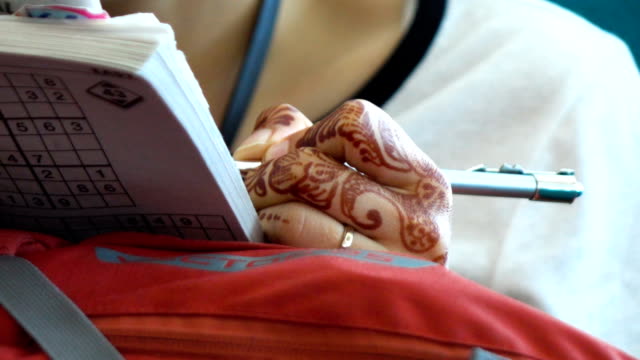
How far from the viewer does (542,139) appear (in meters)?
0.81

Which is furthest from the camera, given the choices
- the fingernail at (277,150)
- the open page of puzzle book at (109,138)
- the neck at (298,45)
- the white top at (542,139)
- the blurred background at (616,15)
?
the blurred background at (616,15)

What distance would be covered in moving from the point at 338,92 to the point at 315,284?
0.45 metres

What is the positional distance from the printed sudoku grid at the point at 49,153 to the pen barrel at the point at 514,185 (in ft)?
Result: 0.75

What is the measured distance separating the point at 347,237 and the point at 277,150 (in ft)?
0.31

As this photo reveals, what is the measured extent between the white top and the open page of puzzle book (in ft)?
1.46

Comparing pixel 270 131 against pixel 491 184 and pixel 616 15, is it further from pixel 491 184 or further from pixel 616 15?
pixel 616 15

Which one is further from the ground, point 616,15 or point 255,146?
point 616,15

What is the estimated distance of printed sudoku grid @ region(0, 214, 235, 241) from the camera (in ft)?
1.18

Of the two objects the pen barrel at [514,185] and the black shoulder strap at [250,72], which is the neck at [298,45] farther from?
the pen barrel at [514,185]

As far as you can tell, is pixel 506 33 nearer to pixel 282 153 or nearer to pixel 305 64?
pixel 305 64

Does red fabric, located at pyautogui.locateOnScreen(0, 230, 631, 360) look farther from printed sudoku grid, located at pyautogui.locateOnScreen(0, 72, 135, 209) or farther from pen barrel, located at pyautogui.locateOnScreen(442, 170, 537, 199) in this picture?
pen barrel, located at pyautogui.locateOnScreen(442, 170, 537, 199)

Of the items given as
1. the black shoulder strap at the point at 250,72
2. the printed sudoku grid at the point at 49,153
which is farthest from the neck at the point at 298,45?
the printed sudoku grid at the point at 49,153

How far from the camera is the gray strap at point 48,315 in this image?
0.98ft

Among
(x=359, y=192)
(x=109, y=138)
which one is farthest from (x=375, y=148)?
(x=109, y=138)
